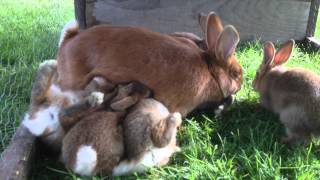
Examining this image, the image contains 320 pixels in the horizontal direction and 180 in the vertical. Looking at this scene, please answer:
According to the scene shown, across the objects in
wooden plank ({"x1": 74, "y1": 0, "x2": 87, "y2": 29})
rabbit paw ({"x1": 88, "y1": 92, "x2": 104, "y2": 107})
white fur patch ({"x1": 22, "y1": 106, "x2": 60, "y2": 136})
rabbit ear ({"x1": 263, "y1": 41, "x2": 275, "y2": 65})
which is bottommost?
white fur patch ({"x1": 22, "y1": 106, "x2": 60, "y2": 136})

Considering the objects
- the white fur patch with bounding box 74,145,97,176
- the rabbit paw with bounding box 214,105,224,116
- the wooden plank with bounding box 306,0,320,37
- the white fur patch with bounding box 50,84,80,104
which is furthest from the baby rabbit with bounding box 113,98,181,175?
the wooden plank with bounding box 306,0,320,37

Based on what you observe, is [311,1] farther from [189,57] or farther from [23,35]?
[23,35]

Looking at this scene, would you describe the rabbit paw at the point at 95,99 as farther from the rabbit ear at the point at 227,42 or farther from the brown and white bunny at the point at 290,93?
the brown and white bunny at the point at 290,93

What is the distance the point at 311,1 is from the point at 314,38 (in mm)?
338

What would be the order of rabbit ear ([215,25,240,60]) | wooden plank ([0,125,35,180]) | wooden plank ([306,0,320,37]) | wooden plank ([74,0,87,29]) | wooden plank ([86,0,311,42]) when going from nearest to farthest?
wooden plank ([0,125,35,180]), rabbit ear ([215,25,240,60]), wooden plank ([74,0,87,29]), wooden plank ([86,0,311,42]), wooden plank ([306,0,320,37])

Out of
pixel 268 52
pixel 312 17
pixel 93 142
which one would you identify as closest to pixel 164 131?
pixel 93 142

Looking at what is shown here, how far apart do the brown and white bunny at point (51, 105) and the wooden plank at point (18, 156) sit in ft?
0.19

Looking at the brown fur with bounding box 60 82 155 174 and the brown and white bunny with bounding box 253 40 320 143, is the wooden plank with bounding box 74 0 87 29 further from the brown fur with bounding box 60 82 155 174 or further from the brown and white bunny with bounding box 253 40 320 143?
the brown fur with bounding box 60 82 155 174

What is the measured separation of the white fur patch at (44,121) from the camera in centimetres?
269

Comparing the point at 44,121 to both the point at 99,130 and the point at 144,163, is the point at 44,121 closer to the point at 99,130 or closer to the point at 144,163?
the point at 99,130

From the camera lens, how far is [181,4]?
4.62 m

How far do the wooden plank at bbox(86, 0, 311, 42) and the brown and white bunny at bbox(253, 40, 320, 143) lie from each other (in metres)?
1.29

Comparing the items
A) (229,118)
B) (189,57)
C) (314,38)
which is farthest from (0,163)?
(314,38)

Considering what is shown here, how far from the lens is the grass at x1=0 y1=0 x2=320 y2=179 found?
2570mm
